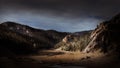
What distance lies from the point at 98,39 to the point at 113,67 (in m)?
39.9

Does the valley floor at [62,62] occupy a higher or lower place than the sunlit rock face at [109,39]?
lower

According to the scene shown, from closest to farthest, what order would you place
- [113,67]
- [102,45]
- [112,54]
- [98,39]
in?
[113,67]
[112,54]
[102,45]
[98,39]

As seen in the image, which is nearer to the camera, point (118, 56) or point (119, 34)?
point (118, 56)

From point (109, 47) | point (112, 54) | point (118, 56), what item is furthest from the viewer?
point (109, 47)

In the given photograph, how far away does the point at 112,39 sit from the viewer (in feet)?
250

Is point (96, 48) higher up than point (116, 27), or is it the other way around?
point (116, 27)

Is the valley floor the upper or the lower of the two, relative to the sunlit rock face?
lower

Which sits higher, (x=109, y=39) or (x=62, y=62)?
(x=109, y=39)

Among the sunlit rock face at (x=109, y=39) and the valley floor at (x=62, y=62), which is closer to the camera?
the valley floor at (x=62, y=62)

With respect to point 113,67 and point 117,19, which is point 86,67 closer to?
point 113,67

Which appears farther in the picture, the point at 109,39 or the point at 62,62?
the point at 109,39

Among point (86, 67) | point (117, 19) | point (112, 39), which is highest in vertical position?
point (117, 19)

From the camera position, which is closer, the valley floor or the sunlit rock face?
the valley floor

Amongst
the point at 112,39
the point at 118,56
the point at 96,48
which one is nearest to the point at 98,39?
the point at 96,48
